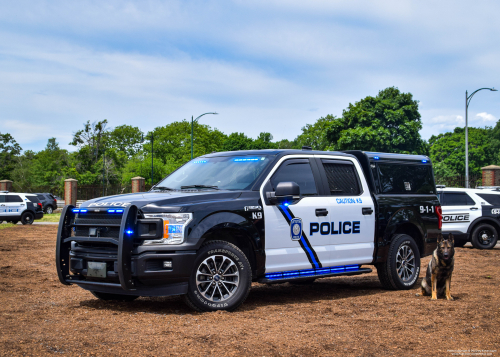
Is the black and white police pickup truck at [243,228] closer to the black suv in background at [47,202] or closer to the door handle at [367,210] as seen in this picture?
the door handle at [367,210]

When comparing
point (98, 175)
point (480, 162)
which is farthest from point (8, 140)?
point (480, 162)

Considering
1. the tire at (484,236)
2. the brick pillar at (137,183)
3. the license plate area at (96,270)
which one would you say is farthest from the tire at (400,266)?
the brick pillar at (137,183)

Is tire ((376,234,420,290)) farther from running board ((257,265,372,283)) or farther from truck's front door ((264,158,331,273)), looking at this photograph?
truck's front door ((264,158,331,273))

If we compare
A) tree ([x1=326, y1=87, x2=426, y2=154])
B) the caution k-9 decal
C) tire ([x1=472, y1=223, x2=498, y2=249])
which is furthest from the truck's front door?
tree ([x1=326, y1=87, x2=426, y2=154])

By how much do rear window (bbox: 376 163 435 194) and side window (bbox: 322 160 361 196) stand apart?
1.98 feet

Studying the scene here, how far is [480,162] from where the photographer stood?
86.2 m

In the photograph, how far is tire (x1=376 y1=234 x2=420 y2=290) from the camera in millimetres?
8648

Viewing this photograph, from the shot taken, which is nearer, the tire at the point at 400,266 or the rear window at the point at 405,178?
the tire at the point at 400,266

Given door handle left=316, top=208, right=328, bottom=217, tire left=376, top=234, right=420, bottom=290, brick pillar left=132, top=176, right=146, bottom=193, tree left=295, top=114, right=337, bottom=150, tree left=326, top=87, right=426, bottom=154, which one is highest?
tree left=295, top=114, right=337, bottom=150

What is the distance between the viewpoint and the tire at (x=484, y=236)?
16250mm

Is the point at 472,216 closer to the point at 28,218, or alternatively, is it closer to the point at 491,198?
the point at 491,198

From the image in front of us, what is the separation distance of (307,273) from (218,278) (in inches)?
58.9

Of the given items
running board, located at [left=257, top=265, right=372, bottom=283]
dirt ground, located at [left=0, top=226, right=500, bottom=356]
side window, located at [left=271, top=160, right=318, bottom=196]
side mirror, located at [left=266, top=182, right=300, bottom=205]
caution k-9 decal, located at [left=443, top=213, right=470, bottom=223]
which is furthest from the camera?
caution k-9 decal, located at [left=443, top=213, right=470, bottom=223]

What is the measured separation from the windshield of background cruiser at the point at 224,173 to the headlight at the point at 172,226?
1.05m
